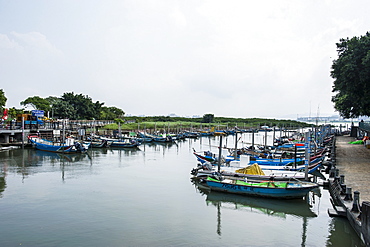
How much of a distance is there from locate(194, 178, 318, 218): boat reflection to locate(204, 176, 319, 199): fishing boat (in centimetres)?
26

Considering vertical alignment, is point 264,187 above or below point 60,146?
below

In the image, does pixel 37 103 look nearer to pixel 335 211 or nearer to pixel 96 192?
pixel 96 192

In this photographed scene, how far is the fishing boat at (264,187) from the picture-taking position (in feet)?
49.9

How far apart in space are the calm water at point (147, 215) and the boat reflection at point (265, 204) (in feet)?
0.15

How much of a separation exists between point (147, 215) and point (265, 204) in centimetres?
603

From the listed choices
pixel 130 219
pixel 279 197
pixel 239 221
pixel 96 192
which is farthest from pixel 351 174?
pixel 96 192

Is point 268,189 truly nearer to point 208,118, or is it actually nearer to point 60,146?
point 60,146

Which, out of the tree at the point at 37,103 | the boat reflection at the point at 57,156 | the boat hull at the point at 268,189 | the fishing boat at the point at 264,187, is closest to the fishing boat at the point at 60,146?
the boat reflection at the point at 57,156

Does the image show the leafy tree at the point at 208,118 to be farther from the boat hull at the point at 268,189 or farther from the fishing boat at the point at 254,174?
the boat hull at the point at 268,189

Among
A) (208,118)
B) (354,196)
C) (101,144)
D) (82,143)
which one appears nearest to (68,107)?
(101,144)

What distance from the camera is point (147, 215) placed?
13.7 metres

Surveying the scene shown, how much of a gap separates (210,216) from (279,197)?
13.3 feet

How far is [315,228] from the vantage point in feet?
40.8

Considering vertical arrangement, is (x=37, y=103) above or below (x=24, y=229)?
above
